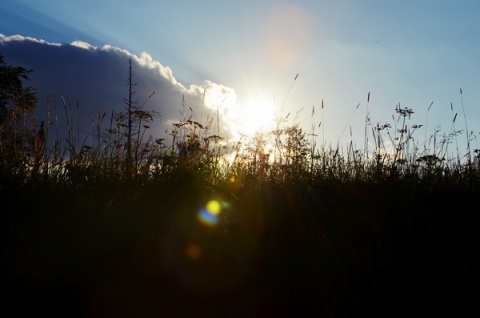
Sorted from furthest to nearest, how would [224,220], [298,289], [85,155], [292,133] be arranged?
[292,133]
[85,155]
[224,220]
[298,289]

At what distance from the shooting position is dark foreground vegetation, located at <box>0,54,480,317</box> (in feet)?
9.39

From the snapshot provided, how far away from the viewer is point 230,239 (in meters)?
3.58

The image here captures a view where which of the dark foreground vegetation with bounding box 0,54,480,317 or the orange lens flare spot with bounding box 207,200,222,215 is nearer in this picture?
the dark foreground vegetation with bounding box 0,54,480,317

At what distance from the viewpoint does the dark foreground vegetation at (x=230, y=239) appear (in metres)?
2.86

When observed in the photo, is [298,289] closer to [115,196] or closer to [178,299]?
[178,299]

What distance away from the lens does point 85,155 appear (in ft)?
15.9

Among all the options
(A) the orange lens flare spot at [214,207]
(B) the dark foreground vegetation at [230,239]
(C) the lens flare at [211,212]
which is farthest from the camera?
(A) the orange lens flare spot at [214,207]

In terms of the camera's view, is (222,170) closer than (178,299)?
No

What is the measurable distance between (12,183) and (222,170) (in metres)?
2.15

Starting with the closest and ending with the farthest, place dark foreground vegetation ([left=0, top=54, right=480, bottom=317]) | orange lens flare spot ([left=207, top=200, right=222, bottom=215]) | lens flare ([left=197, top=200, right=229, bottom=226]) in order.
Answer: dark foreground vegetation ([left=0, top=54, right=480, bottom=317]) → lens flare ([left=197, top=200, right=229, bottom=226]) → orange lens flare spot ([left=207, top=200, right=222, bottom=215])

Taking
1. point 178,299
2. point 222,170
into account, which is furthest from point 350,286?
point 222,170

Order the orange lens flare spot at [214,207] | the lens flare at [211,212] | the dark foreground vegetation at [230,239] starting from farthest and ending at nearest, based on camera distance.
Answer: the orange lens flare spot at [214,207] → the lens flare at [211,212] → the dark foreground vegetation at [230,239]

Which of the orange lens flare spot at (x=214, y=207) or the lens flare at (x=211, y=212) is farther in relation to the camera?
the orange lens flare spot at (x=214, y=207)

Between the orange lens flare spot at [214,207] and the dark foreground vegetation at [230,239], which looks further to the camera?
the orange lens flare spot at [214,207]
